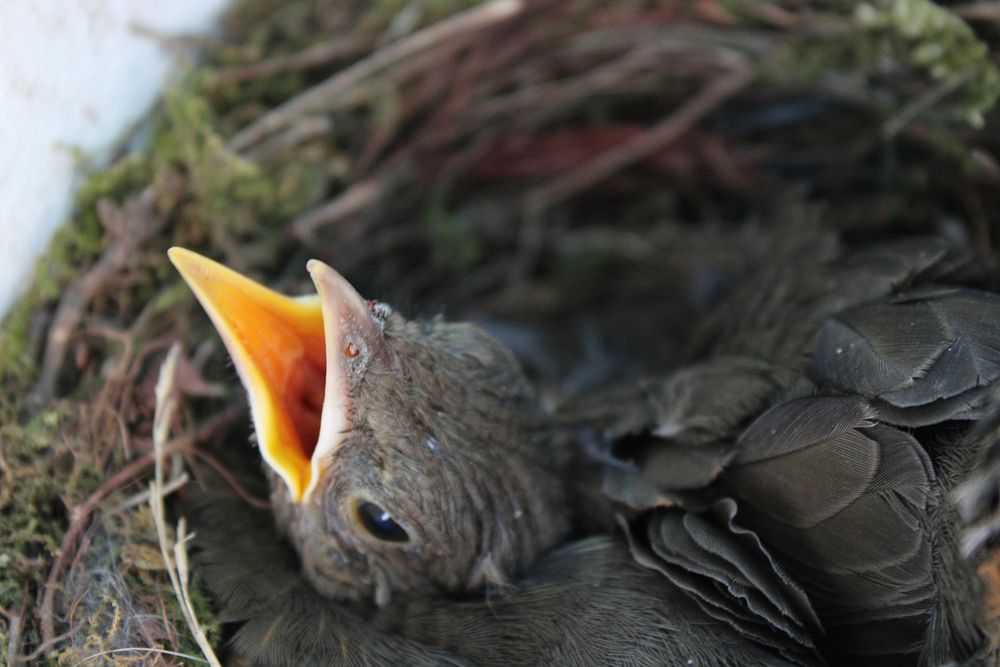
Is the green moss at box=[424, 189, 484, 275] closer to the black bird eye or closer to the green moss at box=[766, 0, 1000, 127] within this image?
the green moss at box=[766, 0, 1000, 127]

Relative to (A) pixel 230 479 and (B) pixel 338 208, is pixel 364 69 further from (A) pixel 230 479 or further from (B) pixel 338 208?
(A) pixel 230 479

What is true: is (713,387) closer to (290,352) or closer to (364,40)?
(290,352)

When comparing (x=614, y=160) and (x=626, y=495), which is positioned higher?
(x=614, y=160)

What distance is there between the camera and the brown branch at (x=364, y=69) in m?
1.84

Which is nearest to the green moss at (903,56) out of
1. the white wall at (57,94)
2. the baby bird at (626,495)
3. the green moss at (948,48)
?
the green moss at (948,48)

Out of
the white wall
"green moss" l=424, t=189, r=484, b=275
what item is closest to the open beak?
the white wall

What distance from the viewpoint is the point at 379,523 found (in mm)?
1459

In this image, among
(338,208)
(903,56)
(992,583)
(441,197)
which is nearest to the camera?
(992,583)

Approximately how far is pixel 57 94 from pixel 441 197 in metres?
0.98

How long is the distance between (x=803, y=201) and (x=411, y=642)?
1378 mm

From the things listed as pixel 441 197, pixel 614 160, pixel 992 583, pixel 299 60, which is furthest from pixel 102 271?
pixel 992 583

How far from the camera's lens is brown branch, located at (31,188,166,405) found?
155cm

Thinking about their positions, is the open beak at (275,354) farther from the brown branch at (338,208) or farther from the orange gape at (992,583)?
the orange gape at (992,583)

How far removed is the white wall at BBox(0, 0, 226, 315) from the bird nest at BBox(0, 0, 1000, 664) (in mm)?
53
